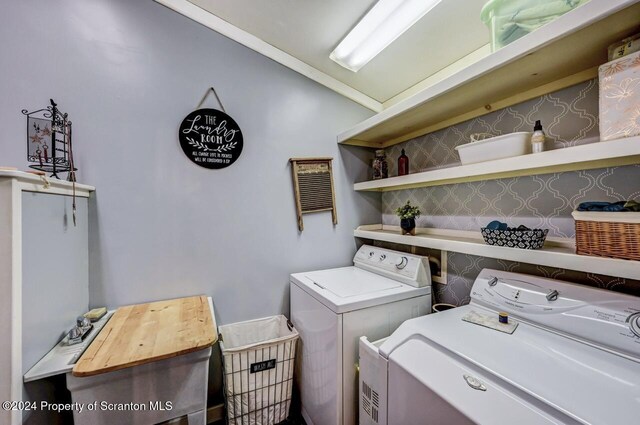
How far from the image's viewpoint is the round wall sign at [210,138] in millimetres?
1605

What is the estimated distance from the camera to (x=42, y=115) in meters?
1.31

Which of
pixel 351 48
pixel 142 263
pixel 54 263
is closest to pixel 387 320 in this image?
pixel 142 263

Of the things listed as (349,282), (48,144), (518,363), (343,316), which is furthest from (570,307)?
(48,144)

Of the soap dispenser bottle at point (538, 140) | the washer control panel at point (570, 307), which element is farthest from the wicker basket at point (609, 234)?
the soap dispenser bottle at point (538, 140)

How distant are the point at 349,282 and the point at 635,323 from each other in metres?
1.17

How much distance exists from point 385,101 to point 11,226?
232cm

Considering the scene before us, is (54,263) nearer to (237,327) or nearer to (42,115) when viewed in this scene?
(42,115)

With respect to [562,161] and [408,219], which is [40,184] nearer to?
[408,219]

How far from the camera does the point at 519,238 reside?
1.09m

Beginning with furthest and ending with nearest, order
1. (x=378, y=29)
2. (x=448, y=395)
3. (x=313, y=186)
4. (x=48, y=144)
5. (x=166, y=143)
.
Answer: (x=313, y=186)
(x=166, y=143)
(x=378, y=29)
(x=48, y=144)
(x=448, y=395)

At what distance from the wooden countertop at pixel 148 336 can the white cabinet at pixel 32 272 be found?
0.16m

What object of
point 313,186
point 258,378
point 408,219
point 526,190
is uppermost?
point 313,186

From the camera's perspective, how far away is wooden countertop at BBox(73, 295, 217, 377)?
0.94 metres

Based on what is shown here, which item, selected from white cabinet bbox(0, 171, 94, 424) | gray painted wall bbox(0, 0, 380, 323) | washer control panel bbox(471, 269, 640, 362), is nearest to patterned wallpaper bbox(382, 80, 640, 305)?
washer control panel bbox(471, 269, 640, 362)
